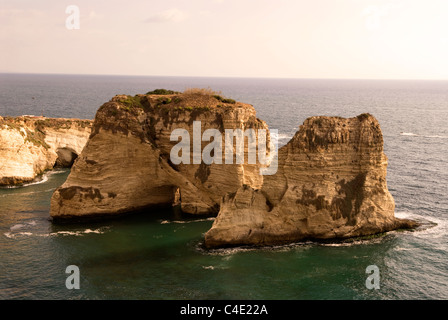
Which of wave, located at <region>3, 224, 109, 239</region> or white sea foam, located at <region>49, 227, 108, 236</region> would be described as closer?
wave, located at <region>3, 224, 109, 239</region>

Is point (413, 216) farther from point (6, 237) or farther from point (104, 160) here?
point (6, 237)

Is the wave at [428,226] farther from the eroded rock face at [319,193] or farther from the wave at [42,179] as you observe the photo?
the wave at [42,179]

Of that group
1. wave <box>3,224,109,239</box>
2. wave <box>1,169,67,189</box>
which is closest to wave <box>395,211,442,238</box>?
wave <box>3,224,109,239</box>

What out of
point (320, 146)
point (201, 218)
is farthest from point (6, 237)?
point (320, 146)

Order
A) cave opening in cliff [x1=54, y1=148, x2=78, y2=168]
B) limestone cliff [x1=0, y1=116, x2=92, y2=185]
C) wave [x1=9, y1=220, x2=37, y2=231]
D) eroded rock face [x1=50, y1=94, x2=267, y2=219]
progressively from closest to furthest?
1. wave [x1=9, y1=220, x2=37, y2=231]
2. eroded rock face [x1=50, y1=94, x2=267, y2=219]
3. limestone cliff [x1=0, y1=116, x2=92, y2=185]
4. cave opening in cliff [x1=54, y1=148, x2=78, y2=168]

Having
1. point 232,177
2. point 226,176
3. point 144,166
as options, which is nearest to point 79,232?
point 144,166

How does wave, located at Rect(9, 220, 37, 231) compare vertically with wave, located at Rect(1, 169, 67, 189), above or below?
below

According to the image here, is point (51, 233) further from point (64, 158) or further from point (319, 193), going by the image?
point (64, 158)

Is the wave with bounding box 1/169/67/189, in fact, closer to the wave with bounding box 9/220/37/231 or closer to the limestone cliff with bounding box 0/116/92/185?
the limestone cliff with bounding box 0/116/92/185

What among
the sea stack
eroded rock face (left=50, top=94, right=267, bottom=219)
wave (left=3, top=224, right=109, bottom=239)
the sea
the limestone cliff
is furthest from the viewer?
the limestone cliff
